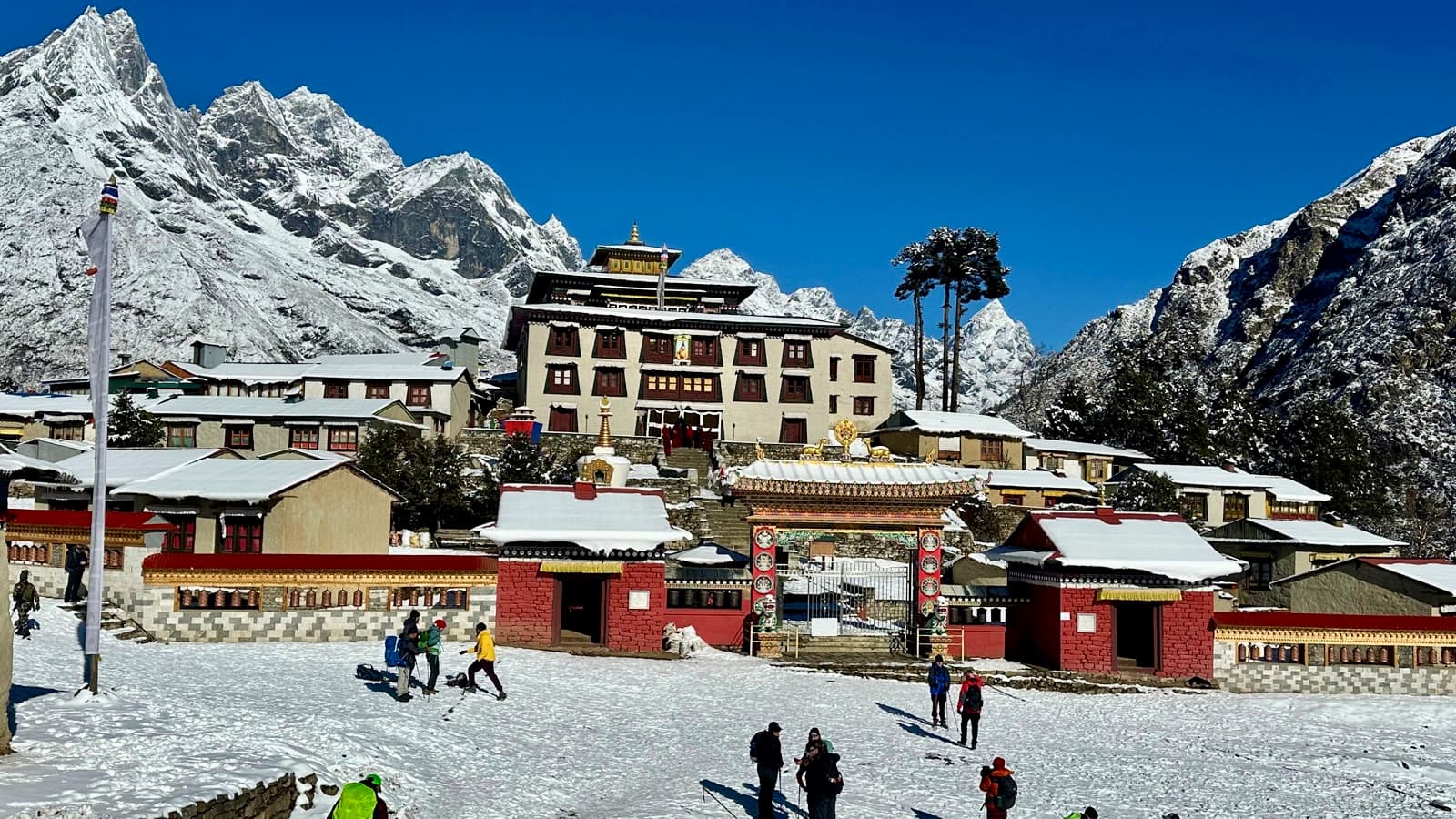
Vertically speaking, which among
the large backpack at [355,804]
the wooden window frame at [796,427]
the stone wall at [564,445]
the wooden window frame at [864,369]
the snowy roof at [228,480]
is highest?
the wooden window frame at [864,369]

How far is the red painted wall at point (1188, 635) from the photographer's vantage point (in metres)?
28.2

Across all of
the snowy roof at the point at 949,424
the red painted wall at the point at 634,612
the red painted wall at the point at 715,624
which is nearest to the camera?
the red painted wall at the point at 634,612

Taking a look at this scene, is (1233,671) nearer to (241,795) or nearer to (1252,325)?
(241,795)

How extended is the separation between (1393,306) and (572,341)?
94824mm

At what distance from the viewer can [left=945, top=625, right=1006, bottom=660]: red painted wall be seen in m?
30.0

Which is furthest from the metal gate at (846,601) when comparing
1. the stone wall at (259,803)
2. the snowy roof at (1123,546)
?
the stone wall at (259,803)

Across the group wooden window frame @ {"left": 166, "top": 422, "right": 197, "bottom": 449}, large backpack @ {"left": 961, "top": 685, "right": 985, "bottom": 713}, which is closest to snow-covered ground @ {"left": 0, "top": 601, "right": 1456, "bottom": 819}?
large backpack @ {"left": 961, "top": 685, "right": 985, "bottom": 713}

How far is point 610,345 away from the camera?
216ft

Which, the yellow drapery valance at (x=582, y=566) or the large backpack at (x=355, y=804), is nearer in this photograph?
the large backpack at (x=355, y=804)

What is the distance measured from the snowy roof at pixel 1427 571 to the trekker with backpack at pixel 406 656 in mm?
33393

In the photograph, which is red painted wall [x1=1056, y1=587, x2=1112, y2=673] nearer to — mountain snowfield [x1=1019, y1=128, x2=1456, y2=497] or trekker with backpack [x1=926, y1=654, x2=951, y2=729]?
trekker with backpack [x1=926, y1=654, x2=951, y2=729]

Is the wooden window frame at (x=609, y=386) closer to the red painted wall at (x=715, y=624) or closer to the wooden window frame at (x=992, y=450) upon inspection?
the wooden window frame at (x=992, y=450)

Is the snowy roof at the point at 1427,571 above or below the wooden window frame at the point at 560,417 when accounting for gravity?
below

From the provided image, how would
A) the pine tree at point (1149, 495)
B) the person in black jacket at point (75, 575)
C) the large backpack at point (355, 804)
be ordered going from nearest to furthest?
the large backpack at point (355, 804) → the person in black jacket at point (75, 575) → the pine tree at point (1149, 495)
